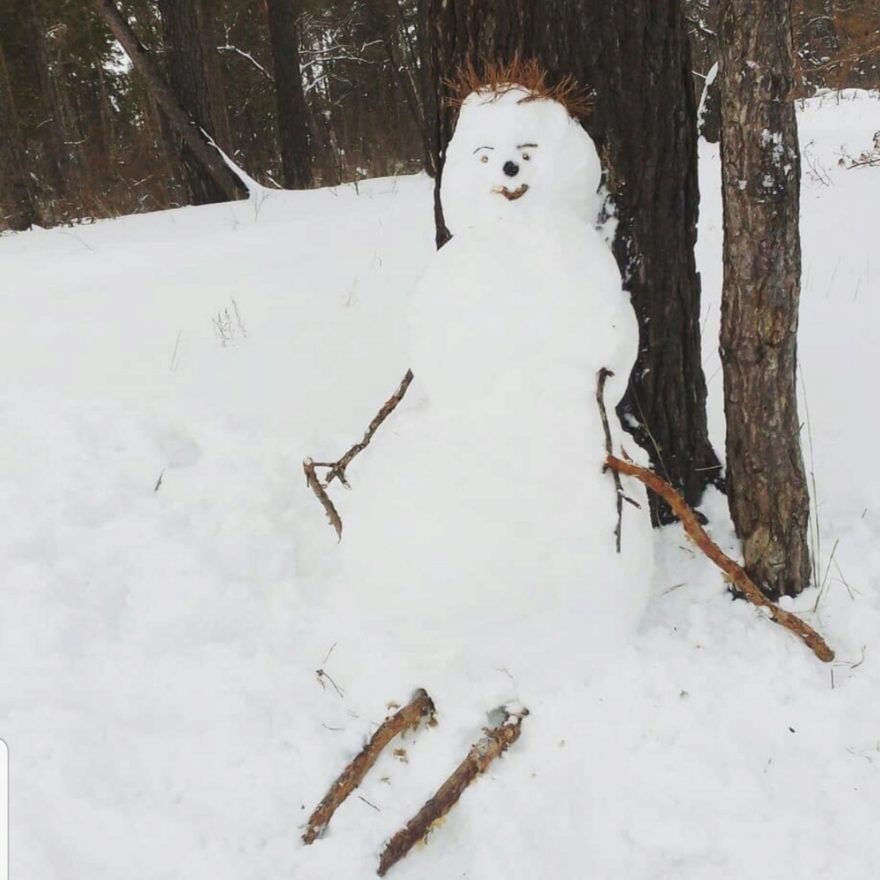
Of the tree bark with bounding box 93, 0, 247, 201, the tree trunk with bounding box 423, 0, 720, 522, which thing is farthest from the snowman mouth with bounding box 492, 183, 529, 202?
the tree bark with bounding box 93, 0, 247, 201

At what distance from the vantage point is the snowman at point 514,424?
5.00 ft

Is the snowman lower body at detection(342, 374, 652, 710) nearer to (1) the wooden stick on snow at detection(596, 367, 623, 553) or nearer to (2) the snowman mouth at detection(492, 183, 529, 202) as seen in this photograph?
(1) the wooden stick on snow at detection(596, 367, 623, 553)

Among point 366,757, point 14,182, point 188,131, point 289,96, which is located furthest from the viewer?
point 289,96

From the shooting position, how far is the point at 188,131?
17.6 feet

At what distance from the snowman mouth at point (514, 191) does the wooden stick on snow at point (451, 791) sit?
1126 millimetres

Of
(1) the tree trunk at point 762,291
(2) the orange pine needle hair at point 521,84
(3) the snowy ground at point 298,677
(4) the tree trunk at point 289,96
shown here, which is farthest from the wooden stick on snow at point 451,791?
(4) the tree trunk at point 289,96

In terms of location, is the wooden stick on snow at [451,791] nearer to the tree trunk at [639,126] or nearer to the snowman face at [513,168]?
the tree trunk at [639,126]

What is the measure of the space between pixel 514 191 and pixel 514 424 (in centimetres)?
48

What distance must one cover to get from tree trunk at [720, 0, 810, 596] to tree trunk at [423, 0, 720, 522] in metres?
0.18

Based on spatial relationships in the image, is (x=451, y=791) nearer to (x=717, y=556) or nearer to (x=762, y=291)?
(x=717, y=556)

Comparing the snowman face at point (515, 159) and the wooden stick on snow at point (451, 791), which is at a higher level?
the snowman face at point (515, 159)

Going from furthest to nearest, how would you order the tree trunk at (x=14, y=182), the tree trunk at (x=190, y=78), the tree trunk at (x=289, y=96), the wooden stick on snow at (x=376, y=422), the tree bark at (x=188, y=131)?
the tree trunk at (x=289, y=96)
the tree trunk at (x=14, y=182)
the tree trunk at (x=190, y=78)
the tree bark at (x=188, y=131)
the wooden stick on snow at (x=376, y=422)

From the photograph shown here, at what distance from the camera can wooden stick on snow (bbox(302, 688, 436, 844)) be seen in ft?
5.10

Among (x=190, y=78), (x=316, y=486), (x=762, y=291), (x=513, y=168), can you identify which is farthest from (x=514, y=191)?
(x=190, y=78)
